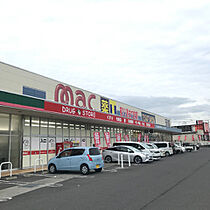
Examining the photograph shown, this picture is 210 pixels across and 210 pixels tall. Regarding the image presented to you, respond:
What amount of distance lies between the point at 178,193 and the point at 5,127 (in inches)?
490

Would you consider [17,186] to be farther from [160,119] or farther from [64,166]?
[160,119]

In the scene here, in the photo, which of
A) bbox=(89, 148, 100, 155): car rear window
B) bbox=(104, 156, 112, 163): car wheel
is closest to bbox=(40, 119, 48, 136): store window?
bbox=(104, 156, 112, 163): car wheel

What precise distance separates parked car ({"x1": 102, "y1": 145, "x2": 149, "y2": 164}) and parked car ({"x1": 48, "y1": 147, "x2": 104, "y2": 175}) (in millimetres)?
5563

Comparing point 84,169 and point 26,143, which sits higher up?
point 26,143

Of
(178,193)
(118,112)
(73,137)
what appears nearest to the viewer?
(178,193)

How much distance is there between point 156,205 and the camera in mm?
6230

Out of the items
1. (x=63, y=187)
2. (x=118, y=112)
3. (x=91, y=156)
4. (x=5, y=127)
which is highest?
(x=118, y=112)

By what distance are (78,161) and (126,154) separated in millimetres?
6823

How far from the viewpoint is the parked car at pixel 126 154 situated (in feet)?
61.9

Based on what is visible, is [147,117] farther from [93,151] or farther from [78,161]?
[78,161]

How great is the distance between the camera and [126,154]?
19.3 meters

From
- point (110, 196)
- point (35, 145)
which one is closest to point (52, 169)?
point (35, 145)

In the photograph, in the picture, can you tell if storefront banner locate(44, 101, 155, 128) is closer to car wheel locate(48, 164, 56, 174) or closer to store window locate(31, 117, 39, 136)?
store window locate(31, 117, 39, 136)

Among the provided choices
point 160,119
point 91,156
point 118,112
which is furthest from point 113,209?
point 160,119
